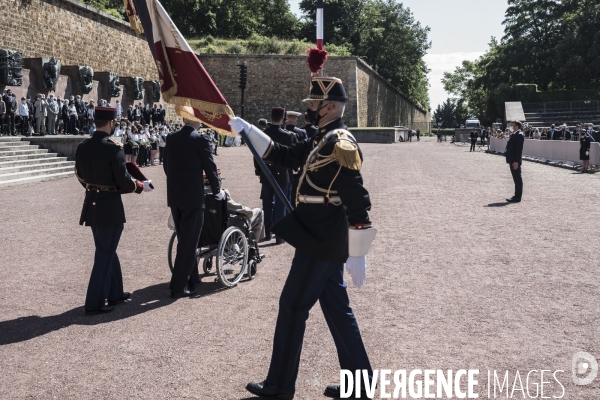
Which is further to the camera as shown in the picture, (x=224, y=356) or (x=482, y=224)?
(x=482, y=224)

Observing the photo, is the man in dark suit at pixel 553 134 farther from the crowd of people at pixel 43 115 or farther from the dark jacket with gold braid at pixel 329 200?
→ the dark jacket with gold braid at pixel 329 200

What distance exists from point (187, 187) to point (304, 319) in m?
2.84

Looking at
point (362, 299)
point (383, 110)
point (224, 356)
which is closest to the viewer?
point (224, 356)

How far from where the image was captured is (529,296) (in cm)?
680

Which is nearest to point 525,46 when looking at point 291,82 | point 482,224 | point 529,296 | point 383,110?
point 383,110

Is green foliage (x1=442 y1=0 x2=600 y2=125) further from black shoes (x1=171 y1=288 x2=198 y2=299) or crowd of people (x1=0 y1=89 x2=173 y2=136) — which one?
black shoes (x1=171 y1=288 x2=198 y2=299)

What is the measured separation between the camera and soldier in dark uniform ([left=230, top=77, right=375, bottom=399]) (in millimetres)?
4316

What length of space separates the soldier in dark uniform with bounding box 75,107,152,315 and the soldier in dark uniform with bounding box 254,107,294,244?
3319mm

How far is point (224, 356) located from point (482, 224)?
24.5 feet

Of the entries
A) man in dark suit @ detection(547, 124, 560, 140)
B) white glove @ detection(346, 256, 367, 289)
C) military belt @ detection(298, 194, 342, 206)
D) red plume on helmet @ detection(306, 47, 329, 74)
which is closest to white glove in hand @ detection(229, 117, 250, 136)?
military belt @ detection(298, 194, 342, 206)

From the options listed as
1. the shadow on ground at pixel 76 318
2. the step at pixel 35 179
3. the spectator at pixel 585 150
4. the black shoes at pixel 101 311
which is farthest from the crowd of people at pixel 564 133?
the black shoes at pixel 101 311

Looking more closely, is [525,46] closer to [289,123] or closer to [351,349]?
A: [289,123]

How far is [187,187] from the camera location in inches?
269

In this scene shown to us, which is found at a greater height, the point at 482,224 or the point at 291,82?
the point at 291,82
